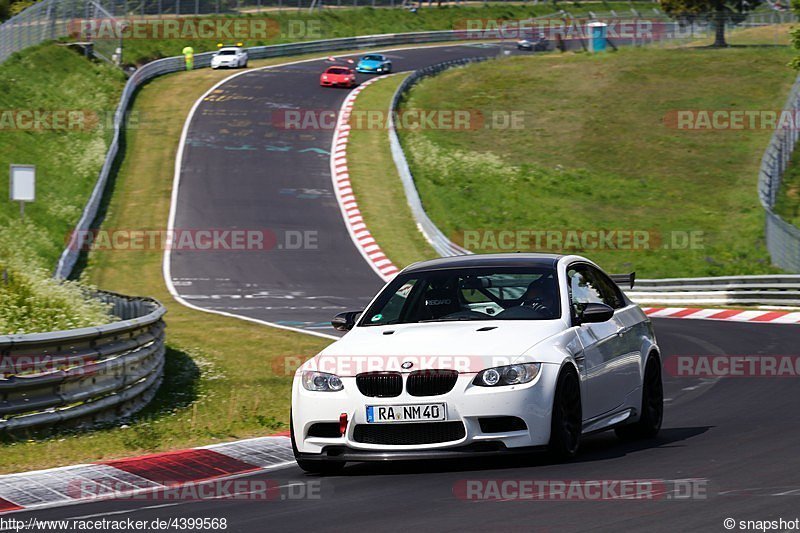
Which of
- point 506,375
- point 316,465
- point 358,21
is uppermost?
point 358,21

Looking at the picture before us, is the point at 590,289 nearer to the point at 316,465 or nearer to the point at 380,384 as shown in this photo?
the point at 380,384

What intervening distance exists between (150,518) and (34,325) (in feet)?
18.2

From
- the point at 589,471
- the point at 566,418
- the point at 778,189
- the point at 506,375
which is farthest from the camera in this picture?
the point at 778,189

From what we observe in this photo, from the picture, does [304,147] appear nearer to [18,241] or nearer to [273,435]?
[18,241]

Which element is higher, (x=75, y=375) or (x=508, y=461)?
(x=75, y=375)

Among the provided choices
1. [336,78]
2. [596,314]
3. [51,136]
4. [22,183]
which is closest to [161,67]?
[336,78]

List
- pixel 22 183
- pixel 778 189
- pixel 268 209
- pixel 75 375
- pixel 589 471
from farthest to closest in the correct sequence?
1. pixel 778 189
2. pixel 268 209
3. pixel 22 183
4. pixel 75 375
5. pixel 589 471

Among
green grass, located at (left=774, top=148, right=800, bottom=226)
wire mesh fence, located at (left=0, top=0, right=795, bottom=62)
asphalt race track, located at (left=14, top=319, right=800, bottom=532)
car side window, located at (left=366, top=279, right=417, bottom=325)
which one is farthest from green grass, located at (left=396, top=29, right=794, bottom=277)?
car side window, located at (left=366, top=279, right=417, bottom=325)

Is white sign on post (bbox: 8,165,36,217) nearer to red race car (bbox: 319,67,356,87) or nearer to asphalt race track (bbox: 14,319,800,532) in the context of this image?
asphalt race track (bbox: 14,319,800,532)

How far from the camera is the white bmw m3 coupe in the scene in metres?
8.73

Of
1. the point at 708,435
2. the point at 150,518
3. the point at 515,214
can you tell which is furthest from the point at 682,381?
the point at 515,214

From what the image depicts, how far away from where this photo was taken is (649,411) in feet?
35.4

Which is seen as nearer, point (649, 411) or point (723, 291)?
point (649, 411)

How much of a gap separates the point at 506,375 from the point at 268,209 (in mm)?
30868
